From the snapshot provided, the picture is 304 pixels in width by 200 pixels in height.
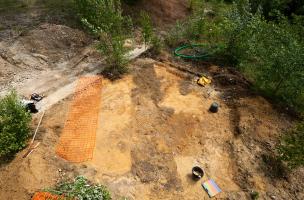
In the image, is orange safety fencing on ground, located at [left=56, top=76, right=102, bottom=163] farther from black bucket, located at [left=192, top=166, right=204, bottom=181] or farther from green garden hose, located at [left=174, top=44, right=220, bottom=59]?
green garden hose, located at [left=174, top=44, right=220, bottom=59]

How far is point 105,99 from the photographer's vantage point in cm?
945

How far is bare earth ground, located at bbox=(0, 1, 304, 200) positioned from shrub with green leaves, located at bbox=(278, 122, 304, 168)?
452mm

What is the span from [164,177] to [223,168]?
1.58 m

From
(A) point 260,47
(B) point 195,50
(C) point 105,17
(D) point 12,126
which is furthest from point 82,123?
(A) point 260,47

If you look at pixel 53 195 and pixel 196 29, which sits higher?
pixel 196 29

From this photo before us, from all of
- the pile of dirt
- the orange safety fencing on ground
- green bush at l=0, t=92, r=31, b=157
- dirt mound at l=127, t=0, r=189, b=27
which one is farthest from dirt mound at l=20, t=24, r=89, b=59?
green bush at l=0, t=92, r=31, b=157

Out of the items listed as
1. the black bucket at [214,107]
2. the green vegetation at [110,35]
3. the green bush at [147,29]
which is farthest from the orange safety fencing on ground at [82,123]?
the black bucket at [214,107]

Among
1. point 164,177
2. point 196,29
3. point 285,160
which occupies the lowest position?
point 164,177

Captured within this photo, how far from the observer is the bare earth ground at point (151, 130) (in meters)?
7.27

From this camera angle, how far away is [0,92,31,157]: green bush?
7.30m

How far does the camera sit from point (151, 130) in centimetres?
861

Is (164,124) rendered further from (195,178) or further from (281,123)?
(281,123)

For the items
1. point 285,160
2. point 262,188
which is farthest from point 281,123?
point 262,188

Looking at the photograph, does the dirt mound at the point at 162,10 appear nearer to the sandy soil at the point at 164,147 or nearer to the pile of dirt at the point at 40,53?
the pile of dirt at the point at 40,53
